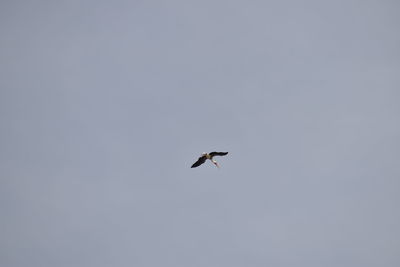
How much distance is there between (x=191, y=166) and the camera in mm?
110812

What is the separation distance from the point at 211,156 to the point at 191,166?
3.67m

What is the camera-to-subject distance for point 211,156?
Answer: 109m
